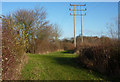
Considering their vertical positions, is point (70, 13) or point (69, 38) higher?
point (70, 13)

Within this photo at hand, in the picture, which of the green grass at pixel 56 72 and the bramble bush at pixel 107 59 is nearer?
the green grass at pixel 56 72

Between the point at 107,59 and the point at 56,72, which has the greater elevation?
the point at 107,59

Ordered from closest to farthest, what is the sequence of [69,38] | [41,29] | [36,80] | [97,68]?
[36,80] < [97,68] < [41,29] < [69,38]

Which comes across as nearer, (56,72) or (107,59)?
(56,72)

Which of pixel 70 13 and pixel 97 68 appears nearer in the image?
pixel 97 68

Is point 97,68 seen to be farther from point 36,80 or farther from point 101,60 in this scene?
point 36,80

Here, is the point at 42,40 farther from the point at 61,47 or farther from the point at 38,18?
the point at 61,47

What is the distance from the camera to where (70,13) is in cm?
2838

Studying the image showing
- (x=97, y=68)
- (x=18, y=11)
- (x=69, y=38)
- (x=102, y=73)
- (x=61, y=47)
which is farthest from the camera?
(x=69, y=38)

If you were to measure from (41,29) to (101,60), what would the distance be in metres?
15.5

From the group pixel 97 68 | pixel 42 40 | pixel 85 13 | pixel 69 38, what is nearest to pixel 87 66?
pixel 97 68

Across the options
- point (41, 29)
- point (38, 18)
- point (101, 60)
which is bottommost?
point (101, 60)

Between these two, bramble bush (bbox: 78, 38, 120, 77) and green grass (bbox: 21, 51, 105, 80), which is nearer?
green grass (bbox: 21, 51, 105, 80)

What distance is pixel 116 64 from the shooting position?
7.79 metres
